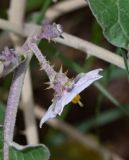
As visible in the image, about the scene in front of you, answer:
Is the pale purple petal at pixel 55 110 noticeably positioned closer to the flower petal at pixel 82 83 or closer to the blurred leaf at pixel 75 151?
the flower petal at pixel 82 83

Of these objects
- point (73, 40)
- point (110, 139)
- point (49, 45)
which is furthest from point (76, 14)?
point (73, 40)

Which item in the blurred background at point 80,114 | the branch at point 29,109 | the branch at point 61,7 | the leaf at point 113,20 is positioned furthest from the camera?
the blurred background at point 80,114

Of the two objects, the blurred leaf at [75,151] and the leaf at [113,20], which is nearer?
the leaf at [113,20]

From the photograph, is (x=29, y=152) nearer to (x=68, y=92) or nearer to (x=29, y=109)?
(x=68, y=92)

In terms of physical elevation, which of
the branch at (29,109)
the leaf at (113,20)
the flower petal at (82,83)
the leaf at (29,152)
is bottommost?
the leaf at (29,152)

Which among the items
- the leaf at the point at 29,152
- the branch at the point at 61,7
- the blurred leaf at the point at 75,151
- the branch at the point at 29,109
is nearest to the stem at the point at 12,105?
the leaf at the point at 29,152

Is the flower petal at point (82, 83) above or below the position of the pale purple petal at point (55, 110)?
above

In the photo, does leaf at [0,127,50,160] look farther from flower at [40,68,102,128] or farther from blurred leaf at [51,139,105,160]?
blurred leaf at [51,139,105,160]

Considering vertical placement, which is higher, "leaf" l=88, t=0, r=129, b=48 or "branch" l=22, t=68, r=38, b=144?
"branch" l=22, t=68, r=38, b=144

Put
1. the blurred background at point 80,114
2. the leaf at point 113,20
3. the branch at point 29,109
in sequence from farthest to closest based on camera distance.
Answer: the blurred background at point 80,114
the branch at point 29,109
the leaf at point 113,20

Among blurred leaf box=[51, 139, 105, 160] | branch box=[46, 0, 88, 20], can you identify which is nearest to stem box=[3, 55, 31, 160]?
branch box=[46, 0, 88, 20]
